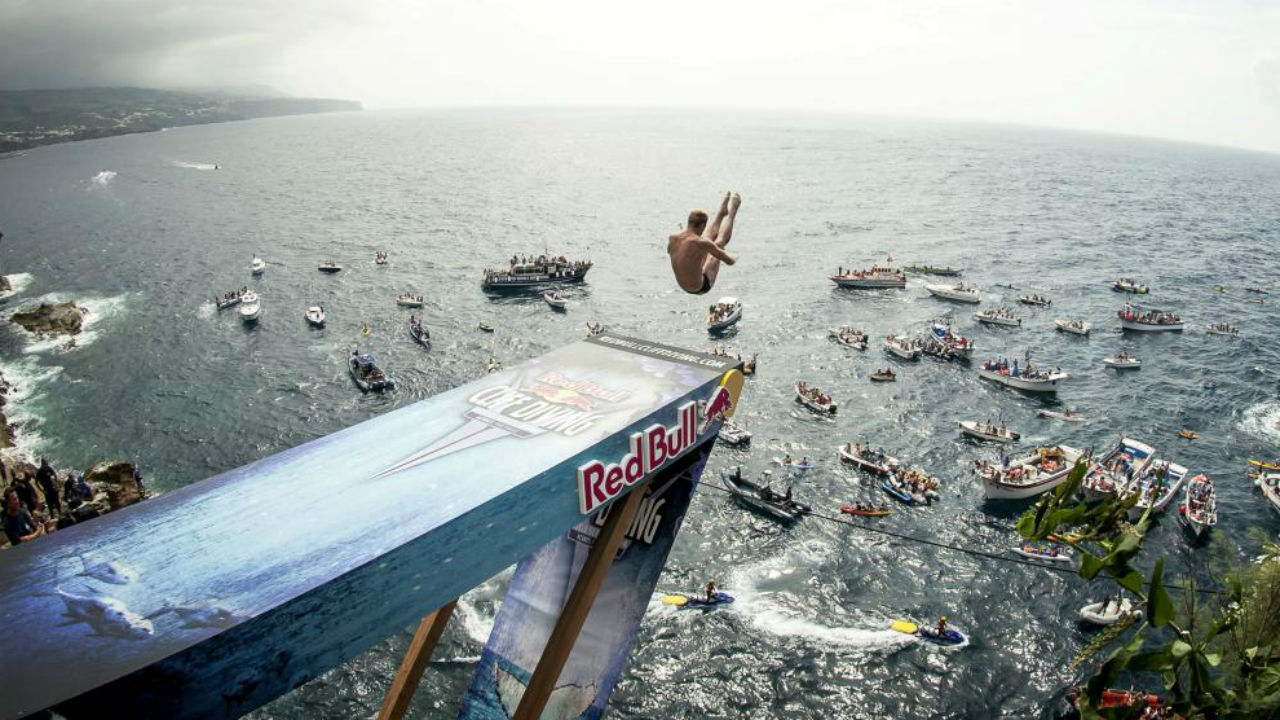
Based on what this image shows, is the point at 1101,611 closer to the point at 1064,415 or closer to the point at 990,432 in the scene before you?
the point at 990,432

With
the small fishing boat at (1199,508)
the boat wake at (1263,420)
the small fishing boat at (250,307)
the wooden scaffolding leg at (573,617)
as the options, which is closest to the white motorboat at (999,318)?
the boat wake at (1263,420)

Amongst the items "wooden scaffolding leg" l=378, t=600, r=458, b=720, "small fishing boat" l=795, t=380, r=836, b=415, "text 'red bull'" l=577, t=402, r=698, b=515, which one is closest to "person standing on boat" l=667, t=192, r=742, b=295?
"text 'red bull'" l=577, t=402, r=698, b=515

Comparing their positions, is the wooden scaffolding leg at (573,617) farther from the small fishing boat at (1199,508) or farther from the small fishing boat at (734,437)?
the small fishing boat at (1199,508)

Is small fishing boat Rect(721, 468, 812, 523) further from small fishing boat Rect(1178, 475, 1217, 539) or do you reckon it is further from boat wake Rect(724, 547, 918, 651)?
small fishing boat Rect(1178, 475, 1217, 539)

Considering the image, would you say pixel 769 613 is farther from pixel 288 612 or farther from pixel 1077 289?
pixel 1077 289

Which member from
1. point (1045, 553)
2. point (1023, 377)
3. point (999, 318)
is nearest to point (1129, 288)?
point (999, 318)
